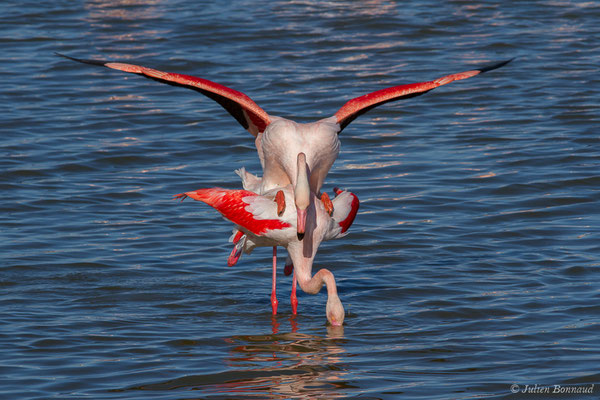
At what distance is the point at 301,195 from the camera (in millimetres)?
8648

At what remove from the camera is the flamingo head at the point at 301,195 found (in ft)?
28.4

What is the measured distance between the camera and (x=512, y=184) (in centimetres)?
1336

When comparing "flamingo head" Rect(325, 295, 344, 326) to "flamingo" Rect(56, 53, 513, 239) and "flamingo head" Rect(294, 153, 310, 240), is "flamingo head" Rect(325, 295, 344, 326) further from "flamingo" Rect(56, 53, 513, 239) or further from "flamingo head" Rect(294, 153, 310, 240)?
"flamingo" Rect(56, 53, 513, 239)

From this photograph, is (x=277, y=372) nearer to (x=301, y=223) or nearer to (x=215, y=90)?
(x=301, y=223)

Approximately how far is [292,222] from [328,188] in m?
4.54

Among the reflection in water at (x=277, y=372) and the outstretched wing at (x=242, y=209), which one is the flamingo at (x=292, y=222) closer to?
the outstretched wing at (x=242, y=209)

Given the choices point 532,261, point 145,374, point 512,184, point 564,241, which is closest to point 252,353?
point 145,374

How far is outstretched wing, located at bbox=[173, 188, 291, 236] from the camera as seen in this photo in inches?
364

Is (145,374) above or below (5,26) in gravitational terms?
below

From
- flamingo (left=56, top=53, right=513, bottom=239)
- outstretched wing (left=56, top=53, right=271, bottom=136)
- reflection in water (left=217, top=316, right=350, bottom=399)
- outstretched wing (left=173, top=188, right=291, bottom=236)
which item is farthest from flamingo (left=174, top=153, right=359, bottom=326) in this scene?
outstretched wing (left=56, top=53, right=271, bottom=136)

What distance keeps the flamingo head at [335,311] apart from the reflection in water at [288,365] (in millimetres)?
130

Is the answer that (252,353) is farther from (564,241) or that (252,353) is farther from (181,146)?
(181,146)

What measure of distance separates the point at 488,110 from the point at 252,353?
899 centimetres

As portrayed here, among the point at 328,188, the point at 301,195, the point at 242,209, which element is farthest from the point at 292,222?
the point at 328,188
